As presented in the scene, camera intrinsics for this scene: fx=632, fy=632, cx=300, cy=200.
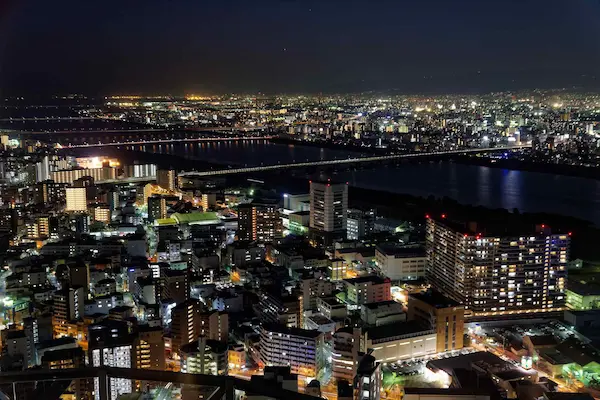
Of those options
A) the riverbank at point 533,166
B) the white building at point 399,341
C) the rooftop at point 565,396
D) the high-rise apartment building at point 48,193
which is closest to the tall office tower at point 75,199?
the high-rise apartment building at point 48,193

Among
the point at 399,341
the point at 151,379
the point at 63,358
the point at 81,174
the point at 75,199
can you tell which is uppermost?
the point at 151,379

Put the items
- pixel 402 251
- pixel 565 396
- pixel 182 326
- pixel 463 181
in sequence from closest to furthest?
1. pixel 565 396
2. pixel 182 326
3. pixel 402 251
4. pixel 463 181

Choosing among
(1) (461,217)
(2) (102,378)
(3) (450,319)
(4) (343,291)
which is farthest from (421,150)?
(2) (102,378)

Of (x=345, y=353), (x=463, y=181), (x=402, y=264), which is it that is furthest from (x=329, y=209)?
(x=463, y=181)

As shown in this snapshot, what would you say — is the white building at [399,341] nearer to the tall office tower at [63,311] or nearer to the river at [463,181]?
the tall office tower at [63,311]

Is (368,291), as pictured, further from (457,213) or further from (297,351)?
(457,213)

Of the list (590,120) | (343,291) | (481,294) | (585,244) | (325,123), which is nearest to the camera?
(481,294)

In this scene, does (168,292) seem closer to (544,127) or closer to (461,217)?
(461,217)
